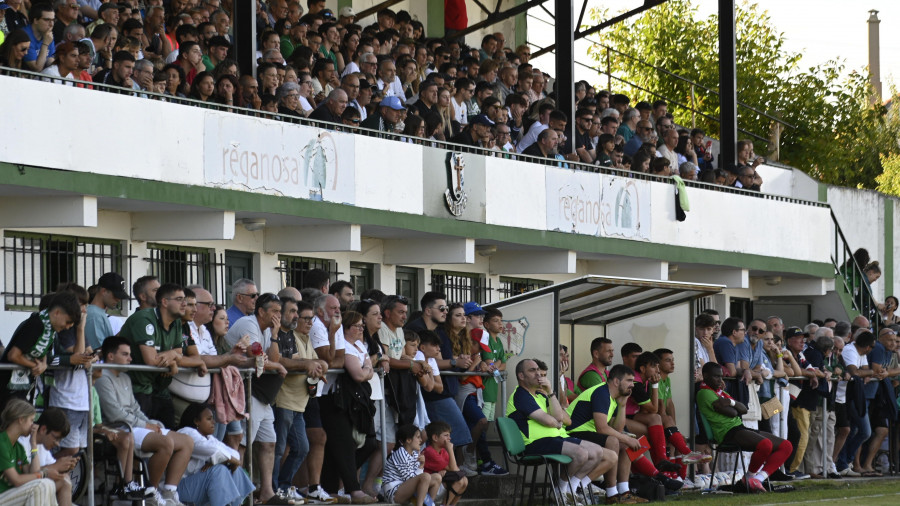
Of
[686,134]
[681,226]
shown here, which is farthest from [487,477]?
[686,134]

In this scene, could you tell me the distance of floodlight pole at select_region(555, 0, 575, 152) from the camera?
22.7 metres

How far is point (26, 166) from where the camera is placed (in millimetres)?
14445

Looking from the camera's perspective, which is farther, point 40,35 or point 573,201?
point 573,201

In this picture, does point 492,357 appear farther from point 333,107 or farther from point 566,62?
point 566,62

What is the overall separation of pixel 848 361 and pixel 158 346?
10150mm

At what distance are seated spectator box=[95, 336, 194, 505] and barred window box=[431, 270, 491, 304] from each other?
10.3 meters

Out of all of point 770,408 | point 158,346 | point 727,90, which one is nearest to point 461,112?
point 770,408

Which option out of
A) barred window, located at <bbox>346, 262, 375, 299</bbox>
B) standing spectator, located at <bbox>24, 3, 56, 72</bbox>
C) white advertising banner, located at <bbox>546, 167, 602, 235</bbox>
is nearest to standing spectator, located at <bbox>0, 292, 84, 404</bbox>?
standing spectator, located at <bbox>24, 3, 56, 72</bbox>

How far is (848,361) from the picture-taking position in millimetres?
19594

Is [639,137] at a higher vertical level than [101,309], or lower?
higher

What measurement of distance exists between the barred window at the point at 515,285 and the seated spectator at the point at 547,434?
27.4 feet

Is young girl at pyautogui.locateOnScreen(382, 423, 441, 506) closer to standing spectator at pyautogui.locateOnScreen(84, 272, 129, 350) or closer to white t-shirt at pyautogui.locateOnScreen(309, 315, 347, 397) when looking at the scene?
white t-shirt at pyautogui.locateOnScreen(309, 315, 347, 397)

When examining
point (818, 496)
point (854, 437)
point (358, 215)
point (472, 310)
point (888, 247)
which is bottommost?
point (818, 496)

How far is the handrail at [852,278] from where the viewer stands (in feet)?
89.8
